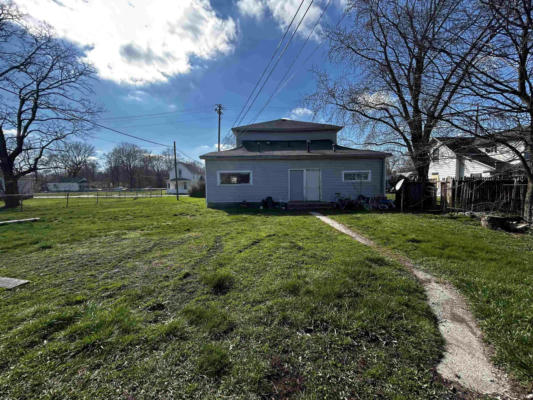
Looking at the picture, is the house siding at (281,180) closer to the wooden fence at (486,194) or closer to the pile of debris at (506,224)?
the wooden fence at (486,194)

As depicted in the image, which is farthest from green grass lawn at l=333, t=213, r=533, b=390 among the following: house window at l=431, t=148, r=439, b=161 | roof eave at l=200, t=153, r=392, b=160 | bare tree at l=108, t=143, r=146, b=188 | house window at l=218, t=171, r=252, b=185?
bare tree at l=108, t=143, r=146, b=188

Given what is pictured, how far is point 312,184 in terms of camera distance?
11.4 m

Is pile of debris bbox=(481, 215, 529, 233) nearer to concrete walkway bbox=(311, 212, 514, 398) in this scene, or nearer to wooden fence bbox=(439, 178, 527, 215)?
wooden fence bbox=(439, 178, 527, 215)

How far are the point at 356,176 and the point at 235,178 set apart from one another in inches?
268

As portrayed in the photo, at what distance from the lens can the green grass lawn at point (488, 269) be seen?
6.15ft

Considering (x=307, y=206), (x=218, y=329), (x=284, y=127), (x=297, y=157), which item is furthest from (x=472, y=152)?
(x=218, y=329)

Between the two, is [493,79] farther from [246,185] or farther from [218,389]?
[246,185]

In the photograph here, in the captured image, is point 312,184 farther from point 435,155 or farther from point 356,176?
point 435,155

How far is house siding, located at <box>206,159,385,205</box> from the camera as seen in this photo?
11.2 m

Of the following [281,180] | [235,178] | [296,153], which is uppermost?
[296,153]

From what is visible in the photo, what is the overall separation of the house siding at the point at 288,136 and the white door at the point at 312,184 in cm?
456

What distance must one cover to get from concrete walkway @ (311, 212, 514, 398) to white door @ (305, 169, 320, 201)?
851 cm

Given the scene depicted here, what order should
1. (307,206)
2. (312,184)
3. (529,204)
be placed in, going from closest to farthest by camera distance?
1. (529,204)
2. (307,206)
3. (312,184)

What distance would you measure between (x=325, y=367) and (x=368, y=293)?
1.35m
